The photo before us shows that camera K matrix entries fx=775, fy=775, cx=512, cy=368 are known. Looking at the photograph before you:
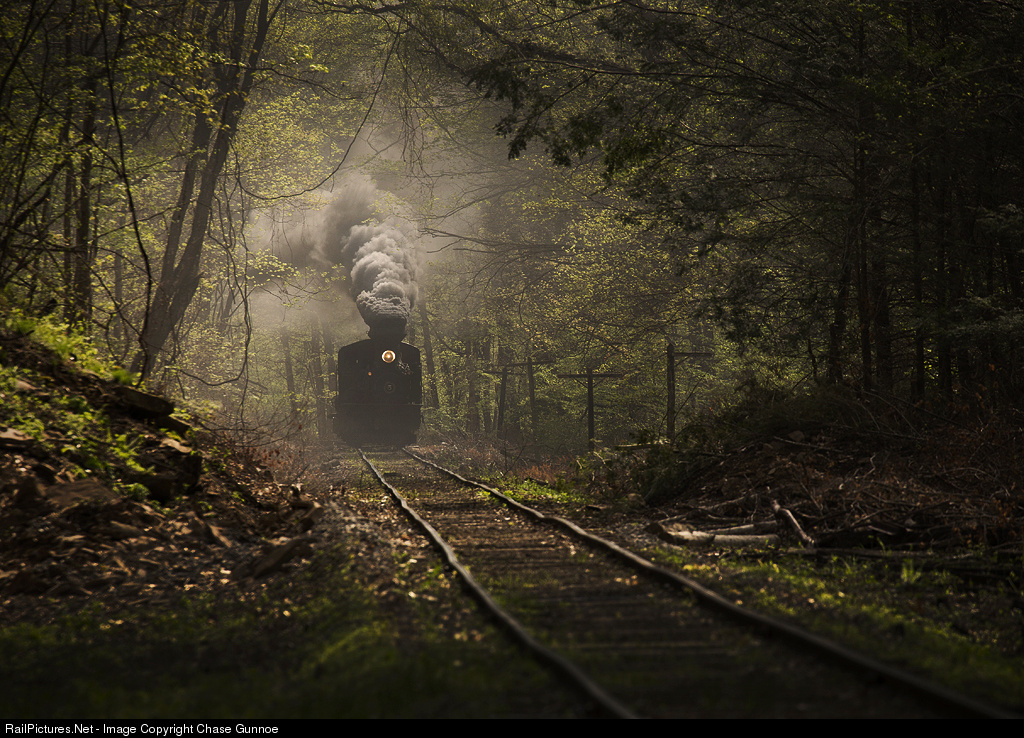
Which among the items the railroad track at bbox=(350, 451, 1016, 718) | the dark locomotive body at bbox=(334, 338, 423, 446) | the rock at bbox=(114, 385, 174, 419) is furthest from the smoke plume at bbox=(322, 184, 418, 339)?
the railroad track at bbox=(350, 451, 1016, 718)

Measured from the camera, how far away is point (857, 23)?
12.3 m

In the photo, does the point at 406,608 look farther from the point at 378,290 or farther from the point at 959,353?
the point at 378,290

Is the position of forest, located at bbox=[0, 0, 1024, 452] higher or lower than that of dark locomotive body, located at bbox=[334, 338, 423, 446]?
higher

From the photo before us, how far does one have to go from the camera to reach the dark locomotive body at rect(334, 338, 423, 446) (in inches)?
1150

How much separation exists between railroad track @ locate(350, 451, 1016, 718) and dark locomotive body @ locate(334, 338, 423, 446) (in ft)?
68.8

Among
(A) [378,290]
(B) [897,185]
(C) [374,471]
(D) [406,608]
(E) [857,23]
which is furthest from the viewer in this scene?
(A) [378,290]

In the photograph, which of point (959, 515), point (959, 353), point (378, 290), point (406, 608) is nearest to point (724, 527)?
point (959, 515)

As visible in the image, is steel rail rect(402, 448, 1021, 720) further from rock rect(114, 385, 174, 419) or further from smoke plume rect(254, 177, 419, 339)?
smoke plume rect(254, 177, 419, 339)

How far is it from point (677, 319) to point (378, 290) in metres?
11.5

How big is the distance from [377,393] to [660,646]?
24.9 meters

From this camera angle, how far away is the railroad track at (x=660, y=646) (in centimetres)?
414

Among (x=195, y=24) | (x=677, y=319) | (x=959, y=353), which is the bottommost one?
(x=959, y=353)

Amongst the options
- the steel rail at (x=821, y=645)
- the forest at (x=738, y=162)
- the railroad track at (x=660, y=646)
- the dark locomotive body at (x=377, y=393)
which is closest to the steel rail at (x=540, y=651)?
the railroad track at (x=660, y=646)

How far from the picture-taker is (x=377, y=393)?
2930cm
